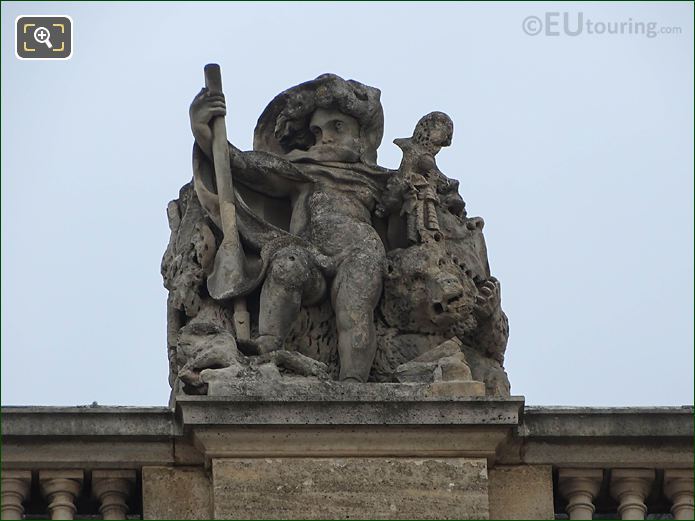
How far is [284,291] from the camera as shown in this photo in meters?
17.8

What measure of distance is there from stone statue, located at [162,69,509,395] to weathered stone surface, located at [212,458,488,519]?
75cm

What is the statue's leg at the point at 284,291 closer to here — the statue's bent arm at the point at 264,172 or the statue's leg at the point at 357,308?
the statue's leg at the point at 357,308

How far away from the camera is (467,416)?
16.8 metres

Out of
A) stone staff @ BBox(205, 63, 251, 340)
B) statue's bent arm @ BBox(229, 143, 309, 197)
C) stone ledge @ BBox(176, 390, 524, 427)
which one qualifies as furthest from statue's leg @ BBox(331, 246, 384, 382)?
statue's bent arm @ BBox(229, 143, 309, 197)

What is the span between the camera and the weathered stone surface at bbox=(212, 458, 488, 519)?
16.4 metres

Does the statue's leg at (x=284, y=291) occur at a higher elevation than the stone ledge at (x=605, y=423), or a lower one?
higher

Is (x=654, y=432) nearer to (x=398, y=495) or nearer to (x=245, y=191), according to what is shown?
(x=398, y=495)

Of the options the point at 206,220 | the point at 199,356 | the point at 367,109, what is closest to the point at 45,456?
the point at 199,356

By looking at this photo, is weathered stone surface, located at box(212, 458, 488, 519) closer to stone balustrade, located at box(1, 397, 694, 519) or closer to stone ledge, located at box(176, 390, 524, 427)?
stone balustrade, located at box(1, 397, 694, 519)

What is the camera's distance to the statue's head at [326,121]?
62.2ft

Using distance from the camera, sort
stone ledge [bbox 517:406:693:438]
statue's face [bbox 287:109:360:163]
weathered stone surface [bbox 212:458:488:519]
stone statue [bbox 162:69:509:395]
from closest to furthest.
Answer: weathered stone surface [bbox 212:458:488:519]
stone ledge [bbox 517:406:693:438]
stone statue [bbox 162:69:509:395]
statue's face [bbox 287:109:360:163]

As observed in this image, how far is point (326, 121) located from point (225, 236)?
1382 mm

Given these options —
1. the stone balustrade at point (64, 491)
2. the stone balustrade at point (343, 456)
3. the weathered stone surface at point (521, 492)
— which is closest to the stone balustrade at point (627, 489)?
the stone balustrade at point (343, 456)

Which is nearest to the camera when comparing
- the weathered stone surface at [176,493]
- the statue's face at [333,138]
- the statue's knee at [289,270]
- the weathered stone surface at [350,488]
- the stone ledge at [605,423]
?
the weathered stone surface at [350,488]
